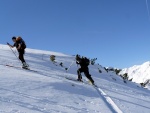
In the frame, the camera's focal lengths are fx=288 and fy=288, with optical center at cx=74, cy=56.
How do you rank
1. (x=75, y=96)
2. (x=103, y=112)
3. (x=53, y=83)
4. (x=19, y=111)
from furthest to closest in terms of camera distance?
1. (x=53, y=83)
2. (x=75, y=96)
3. (x=103, y=112)
4. (x=19, y=111)

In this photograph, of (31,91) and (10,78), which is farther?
(10,78)

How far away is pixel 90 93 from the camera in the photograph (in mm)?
14953

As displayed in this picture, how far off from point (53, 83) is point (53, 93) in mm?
2267

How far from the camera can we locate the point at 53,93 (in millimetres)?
12508

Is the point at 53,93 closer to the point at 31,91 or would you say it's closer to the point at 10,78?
the point at 31,91

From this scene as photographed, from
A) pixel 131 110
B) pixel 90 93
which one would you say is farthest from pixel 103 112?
pixel 90 93

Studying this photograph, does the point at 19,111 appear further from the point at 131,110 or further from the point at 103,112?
the point at 131,110

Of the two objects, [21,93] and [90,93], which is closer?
[21,93]

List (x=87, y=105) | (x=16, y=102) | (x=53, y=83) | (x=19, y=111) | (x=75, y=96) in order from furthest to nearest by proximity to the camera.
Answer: (x=53, y=83) < (x=75, y=96) < (x=87, y=105) < (x=16, y=102) < (x=19, y=111)

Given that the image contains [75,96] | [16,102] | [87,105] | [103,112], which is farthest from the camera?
[75,96]

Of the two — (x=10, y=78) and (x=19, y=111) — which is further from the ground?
(x=10, y=78)

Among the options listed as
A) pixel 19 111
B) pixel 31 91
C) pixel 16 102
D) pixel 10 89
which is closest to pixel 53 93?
pixel 31 91

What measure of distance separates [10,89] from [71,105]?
2513mm

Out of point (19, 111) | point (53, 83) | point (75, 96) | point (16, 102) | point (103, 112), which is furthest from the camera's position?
point (53, 83)
